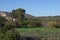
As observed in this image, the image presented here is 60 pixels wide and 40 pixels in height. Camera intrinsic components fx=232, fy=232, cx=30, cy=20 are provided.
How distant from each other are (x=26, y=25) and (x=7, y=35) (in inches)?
1280

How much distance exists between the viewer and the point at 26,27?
47.0 m

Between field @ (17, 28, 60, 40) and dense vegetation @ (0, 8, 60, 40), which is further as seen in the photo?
field @ (17, 28, 60, 40)

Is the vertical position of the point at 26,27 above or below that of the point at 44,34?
below

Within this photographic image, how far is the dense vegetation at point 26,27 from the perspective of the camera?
16.9 metres

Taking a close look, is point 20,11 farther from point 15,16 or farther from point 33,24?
point 33,24

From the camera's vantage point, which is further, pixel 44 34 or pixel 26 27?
pixel 26 27

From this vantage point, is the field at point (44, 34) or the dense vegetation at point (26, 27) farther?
the field at point (44, 34)

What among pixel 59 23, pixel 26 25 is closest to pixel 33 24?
pixel 26 25

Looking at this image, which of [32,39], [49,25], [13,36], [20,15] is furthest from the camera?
[20,15]

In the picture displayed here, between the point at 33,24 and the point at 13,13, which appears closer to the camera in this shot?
the point at 33,24

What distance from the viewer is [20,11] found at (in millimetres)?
61156

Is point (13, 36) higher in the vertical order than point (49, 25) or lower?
higher

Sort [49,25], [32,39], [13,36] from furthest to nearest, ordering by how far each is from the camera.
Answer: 1. [49,25]
2. [32,39]
3. [13,36]

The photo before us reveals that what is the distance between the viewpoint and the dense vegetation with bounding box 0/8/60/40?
16.9 m
